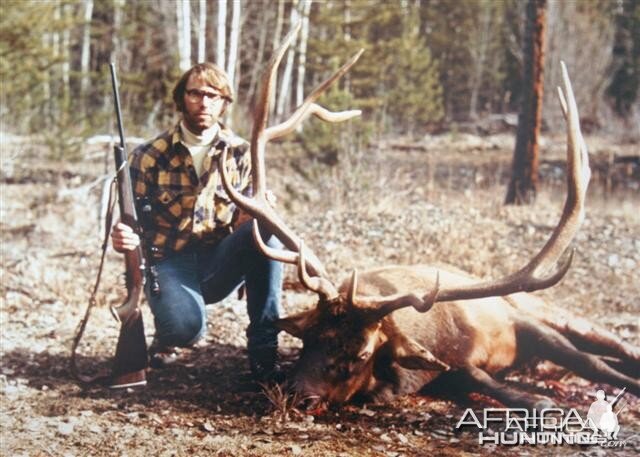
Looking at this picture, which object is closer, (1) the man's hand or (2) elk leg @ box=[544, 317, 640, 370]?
(1) the man's hand

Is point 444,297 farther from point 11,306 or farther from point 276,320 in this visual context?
point 11,306

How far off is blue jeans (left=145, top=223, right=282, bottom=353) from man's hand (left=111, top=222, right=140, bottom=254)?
0.70 feet

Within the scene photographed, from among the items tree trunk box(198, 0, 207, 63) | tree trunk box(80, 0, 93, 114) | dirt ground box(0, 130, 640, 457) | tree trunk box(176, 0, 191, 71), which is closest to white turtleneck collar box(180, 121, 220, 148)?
dirt ground box(0, 130, 640, 457)

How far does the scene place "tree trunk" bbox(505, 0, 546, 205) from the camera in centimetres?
720

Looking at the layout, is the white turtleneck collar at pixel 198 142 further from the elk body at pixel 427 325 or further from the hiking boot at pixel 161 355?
the hiking boot at pixel 161 355

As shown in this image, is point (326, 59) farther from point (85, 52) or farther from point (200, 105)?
point (200, 105)

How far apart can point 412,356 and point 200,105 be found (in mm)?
1225

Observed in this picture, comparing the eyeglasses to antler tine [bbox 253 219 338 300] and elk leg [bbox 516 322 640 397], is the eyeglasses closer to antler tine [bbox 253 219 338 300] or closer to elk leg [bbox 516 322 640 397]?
antler tine [bbox 253 219 338 300]

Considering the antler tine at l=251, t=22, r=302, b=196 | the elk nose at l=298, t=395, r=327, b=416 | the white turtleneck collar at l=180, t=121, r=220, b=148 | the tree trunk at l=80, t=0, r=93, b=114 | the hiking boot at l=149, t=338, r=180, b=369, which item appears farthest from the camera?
the tree trunk at l=80, t=0, r=93, b=114

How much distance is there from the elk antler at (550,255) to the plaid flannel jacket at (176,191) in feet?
2.70

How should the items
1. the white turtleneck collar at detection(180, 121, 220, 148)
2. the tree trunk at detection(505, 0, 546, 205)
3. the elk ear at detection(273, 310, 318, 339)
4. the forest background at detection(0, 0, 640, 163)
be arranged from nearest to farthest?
the elk ear at detection(273, 310, 318, 339) → the white turtleneck collar at detection(180, 121, 220, 148) → the tree trunk at detection(505, 0, 546, 205) → the forest background at detection(0, 0, 640, 163)

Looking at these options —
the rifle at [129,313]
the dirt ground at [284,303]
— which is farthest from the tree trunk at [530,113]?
the rifle at [129,313]

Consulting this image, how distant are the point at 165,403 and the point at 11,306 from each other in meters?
1.58

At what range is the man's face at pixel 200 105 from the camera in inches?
123
